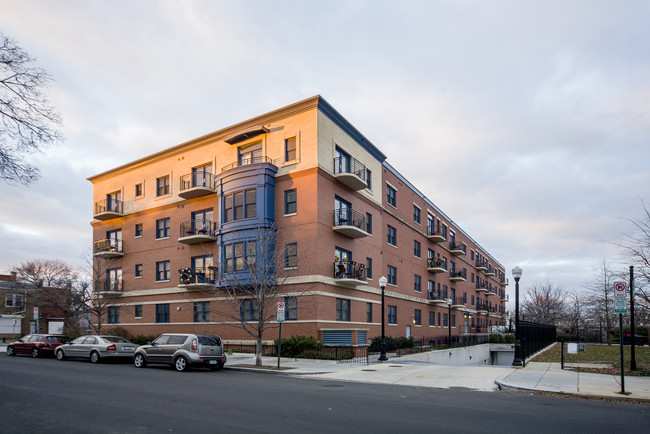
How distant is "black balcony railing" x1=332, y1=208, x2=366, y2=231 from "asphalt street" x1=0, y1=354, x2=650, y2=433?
1584cm

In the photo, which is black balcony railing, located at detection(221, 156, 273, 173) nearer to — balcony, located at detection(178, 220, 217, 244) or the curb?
balcony, located at detection(178, 220, 217, 244)

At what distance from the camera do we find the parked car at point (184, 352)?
66.1 feet

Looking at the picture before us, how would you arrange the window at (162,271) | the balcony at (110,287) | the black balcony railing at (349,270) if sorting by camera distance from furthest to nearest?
1. the balcony at (110,287)
2. the window at (162,271)
3. the black balcony railing at (349,270)

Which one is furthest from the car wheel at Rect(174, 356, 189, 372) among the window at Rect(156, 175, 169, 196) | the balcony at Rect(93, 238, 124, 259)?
the balcony at Rect(93, 238, 124, 259)

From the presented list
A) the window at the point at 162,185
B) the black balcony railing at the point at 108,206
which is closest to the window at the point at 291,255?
the window at the point at 162,185

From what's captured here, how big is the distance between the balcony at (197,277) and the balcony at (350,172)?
10607mm

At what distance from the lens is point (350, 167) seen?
108 ft

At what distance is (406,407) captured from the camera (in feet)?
37.7

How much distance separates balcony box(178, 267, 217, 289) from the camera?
33375mm

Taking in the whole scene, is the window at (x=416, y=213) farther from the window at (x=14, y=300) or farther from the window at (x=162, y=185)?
the window at (x=14, y=300)

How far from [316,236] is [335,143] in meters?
6.57

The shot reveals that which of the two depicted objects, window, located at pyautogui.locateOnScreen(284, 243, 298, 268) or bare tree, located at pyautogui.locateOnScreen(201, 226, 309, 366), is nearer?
bare tree, located at pyautogui.locateOnScreen(201, 226, 309, 366)

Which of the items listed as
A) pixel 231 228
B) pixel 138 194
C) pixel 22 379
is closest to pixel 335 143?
pixel 231 228

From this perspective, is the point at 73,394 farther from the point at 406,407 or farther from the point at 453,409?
the point at 453,409
